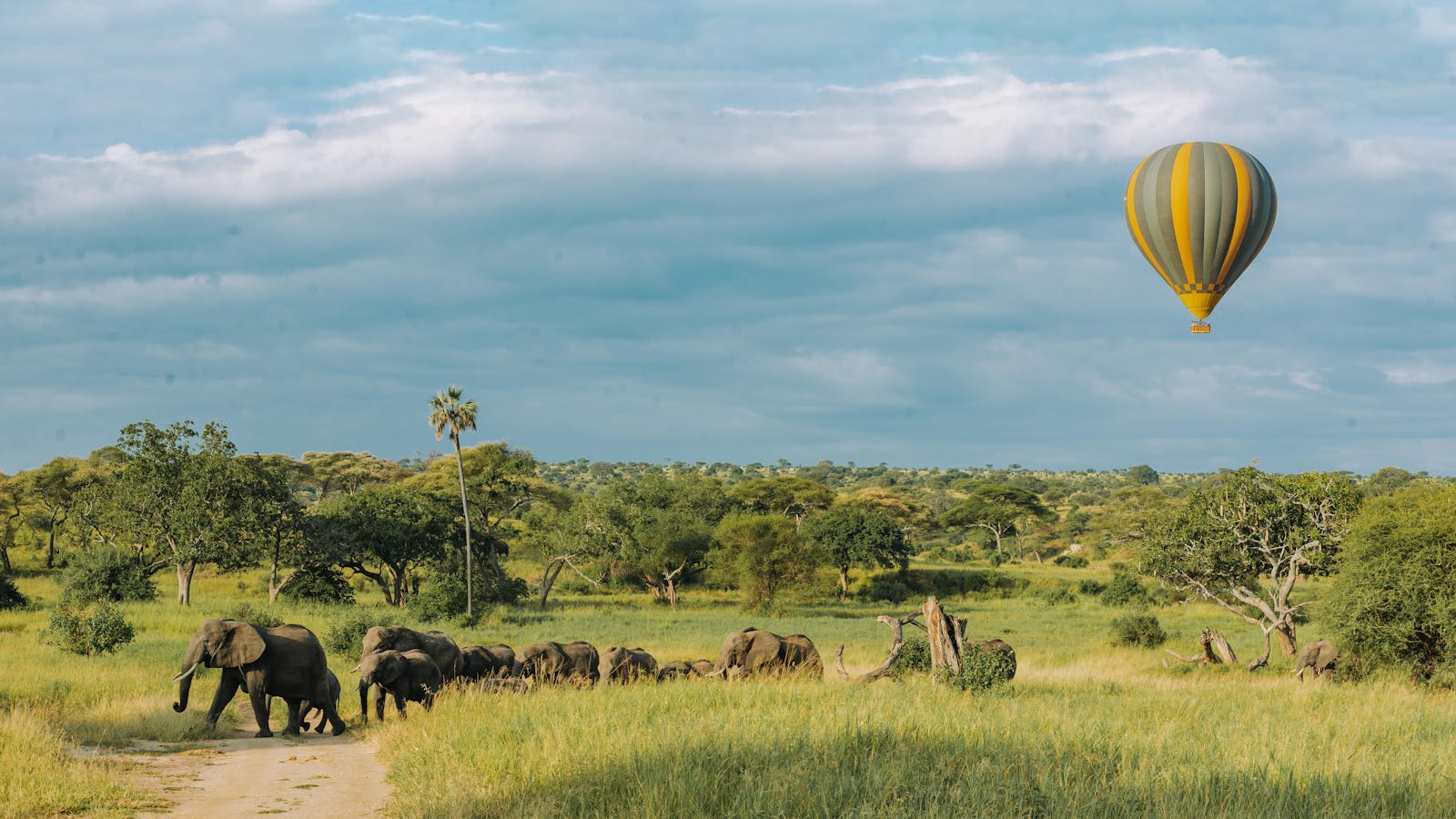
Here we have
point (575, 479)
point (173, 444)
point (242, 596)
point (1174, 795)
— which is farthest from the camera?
point (575, 479)

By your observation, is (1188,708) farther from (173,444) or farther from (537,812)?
(173,444)

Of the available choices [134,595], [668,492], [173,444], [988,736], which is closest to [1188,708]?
[988,736]

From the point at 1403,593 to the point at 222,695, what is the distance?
957 inches

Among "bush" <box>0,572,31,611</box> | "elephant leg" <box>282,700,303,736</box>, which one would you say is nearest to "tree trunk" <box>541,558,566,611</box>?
"bush" <box>0,572,31,611</box>

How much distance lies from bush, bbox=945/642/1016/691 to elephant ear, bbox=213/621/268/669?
12.0m

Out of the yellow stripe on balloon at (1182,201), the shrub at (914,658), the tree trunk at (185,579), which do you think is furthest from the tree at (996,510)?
the shrub at (914,658)

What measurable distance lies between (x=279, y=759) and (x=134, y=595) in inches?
1514

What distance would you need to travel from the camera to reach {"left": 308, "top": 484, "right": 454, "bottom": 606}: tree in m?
57.2

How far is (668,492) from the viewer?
82875mm

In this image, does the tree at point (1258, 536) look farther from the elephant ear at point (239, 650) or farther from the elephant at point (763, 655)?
the elephant ear at point (239, 650)

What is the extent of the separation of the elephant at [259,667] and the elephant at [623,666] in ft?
19.2

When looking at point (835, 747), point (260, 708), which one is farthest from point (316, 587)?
point (835, 747)

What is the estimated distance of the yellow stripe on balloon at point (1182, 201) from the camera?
3566cm

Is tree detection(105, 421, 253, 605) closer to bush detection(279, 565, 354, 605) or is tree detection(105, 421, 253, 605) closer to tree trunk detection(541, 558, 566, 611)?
bush detection(279, 565, 354, 605)
